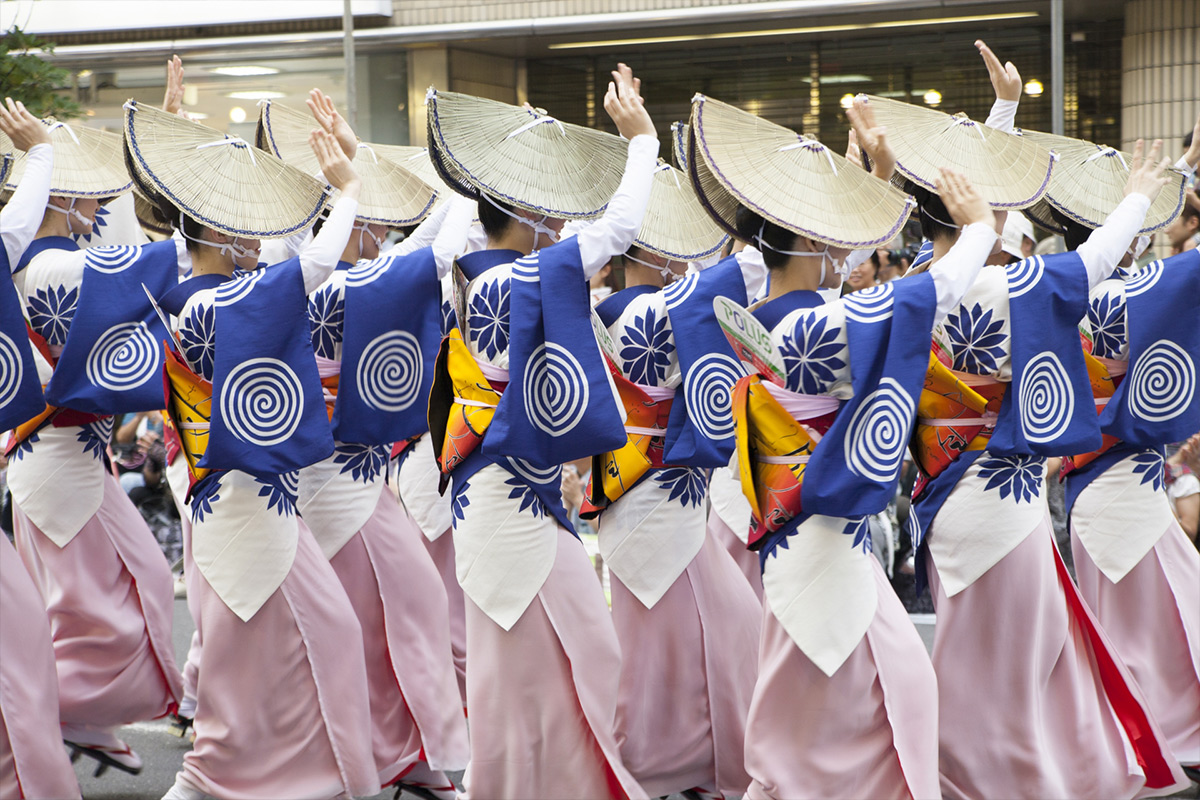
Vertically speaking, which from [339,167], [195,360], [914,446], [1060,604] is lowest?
[1060,604]

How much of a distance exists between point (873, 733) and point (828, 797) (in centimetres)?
17

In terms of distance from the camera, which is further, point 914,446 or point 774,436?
point 914,446

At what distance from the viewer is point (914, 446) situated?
3.52 m

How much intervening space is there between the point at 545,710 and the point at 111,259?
75.2 inches

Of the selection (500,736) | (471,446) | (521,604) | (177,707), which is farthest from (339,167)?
(177,707)

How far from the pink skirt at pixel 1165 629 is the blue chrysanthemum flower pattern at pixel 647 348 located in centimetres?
149

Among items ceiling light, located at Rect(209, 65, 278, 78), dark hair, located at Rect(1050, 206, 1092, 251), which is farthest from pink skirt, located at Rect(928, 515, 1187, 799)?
ceiling light, located at Rect(209, 65, 278, 78)

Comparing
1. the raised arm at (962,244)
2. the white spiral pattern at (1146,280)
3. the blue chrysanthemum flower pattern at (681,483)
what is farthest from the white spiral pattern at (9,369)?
the white spiral pattern at (1146,280)

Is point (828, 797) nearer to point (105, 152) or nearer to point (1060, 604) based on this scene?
point (1060, 604)

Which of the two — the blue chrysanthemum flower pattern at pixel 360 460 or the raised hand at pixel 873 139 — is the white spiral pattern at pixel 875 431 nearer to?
the raised hand at pixel 873 139

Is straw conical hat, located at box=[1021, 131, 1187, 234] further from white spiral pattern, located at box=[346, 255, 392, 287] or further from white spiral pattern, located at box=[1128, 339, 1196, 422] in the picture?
white spiral pattern, located at box=[346, 255, 392, 287]

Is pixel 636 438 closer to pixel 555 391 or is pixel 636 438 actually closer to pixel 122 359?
pixel 555 391

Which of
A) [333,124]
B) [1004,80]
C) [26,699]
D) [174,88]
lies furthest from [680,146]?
A: [26,699]

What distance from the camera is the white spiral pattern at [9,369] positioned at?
3695mm
